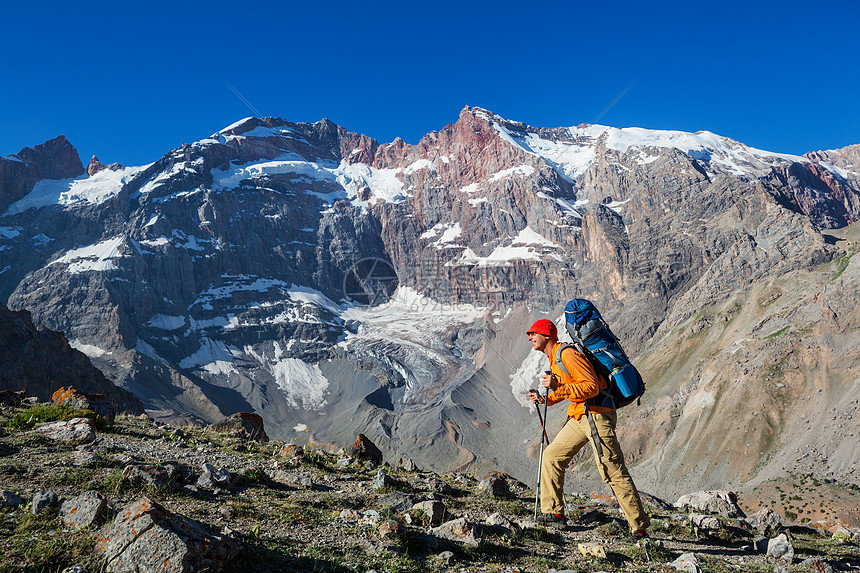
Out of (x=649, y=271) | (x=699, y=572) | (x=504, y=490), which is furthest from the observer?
(x=649, y=271)

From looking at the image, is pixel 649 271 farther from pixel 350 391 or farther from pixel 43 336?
pixel 43 336

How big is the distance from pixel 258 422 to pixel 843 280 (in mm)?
118949

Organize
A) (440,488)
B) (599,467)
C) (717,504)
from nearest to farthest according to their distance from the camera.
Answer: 1. (599,467)
2. (440,488)
3. (717,504)

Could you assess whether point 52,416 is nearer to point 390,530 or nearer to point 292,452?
point 292,452

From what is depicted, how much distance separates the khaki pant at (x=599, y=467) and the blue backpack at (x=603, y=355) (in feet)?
1.19

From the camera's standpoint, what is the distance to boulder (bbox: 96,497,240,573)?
13.8ft

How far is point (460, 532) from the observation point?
22.9 ft

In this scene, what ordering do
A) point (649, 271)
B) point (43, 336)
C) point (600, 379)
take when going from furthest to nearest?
point (649, 271), point (43, 336), point (600, 379)

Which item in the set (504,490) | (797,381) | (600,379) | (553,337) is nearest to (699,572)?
(600,379)

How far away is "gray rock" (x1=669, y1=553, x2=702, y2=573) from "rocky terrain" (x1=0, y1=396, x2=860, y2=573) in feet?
0.08

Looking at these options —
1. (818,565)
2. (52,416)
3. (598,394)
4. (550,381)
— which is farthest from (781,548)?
(52,416)

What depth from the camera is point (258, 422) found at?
16781 millimetres

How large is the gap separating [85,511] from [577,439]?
6836mm

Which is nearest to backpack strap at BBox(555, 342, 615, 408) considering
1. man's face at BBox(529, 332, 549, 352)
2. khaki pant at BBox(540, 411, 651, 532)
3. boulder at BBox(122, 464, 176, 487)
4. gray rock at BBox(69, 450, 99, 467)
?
khaki pant at BBox(540, 411, 651, 532)
